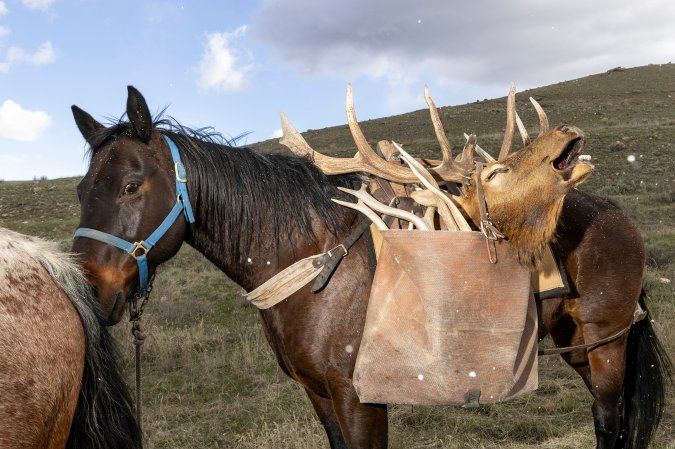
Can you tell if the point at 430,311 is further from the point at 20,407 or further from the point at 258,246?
the point at 20,407

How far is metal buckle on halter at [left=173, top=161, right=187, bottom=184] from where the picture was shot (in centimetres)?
234

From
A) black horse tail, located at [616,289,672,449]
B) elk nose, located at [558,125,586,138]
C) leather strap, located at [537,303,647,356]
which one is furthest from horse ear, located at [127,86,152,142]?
black horse tail, located at [616,289,672,449]

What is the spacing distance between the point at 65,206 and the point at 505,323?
21.2 m

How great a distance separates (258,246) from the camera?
8.18 ft

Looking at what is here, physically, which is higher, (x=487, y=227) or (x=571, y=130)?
(x=571, y=130)

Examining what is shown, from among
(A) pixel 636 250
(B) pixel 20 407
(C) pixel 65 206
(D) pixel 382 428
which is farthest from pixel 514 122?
(C) pixel 65 206

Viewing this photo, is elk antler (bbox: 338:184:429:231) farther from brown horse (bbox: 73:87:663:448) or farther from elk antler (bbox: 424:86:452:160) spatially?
elk antler (bbox: 424:86:452:160)

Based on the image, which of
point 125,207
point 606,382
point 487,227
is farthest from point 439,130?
point 606,382

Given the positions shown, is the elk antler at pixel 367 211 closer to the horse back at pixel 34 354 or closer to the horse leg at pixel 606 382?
the horse back at pixel 34 354

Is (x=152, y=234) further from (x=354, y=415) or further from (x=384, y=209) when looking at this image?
(x=354, y=415)

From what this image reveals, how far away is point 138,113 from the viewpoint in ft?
7.42

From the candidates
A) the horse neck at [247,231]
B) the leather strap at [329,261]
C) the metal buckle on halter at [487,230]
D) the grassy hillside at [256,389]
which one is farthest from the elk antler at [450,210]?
the grassy hillside at [256,389]

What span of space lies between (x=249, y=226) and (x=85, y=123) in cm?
94

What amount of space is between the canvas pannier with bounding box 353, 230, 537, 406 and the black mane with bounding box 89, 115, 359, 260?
45cm
